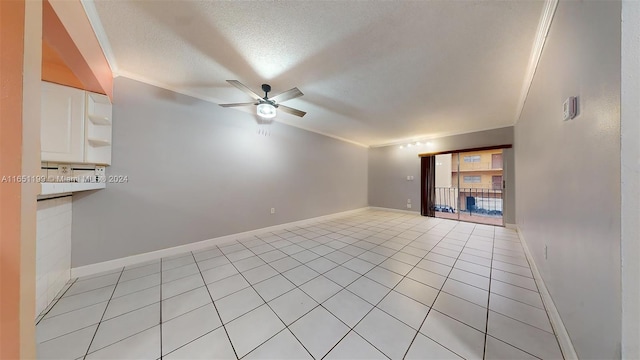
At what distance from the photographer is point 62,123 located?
177cm

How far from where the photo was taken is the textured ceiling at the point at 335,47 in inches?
58.3

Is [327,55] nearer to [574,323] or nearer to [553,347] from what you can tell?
[574,323]

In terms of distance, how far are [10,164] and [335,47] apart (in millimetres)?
2262

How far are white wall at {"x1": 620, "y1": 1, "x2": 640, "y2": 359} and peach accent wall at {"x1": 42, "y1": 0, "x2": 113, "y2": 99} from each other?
2885mm

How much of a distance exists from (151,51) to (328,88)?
209 cm

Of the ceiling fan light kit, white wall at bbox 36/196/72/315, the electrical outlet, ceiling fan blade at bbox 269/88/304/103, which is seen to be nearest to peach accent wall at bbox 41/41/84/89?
the electrical outlet

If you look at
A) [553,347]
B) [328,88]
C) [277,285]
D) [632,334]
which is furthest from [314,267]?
[328,88]

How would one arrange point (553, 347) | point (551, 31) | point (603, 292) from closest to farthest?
point (603, 292) < point (553, 347) < point (551, 31)

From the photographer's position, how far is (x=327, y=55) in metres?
1.97

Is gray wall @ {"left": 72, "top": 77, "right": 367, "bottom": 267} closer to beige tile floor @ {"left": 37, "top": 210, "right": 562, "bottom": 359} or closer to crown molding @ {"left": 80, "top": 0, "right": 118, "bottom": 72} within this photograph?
crown molding @ {"left": 80, "top": 0, "right": 118, "bottom": 72}

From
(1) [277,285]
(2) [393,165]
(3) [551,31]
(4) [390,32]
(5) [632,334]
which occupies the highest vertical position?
(4) [390,32]

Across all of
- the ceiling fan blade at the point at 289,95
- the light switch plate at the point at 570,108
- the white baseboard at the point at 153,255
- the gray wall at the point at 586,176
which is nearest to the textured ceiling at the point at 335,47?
the ceiling fan blade at the point at 289,95

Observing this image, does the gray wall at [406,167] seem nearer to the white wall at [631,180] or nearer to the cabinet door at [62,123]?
the white wall at [631,180]

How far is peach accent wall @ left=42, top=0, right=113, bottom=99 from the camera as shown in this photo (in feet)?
3.85
